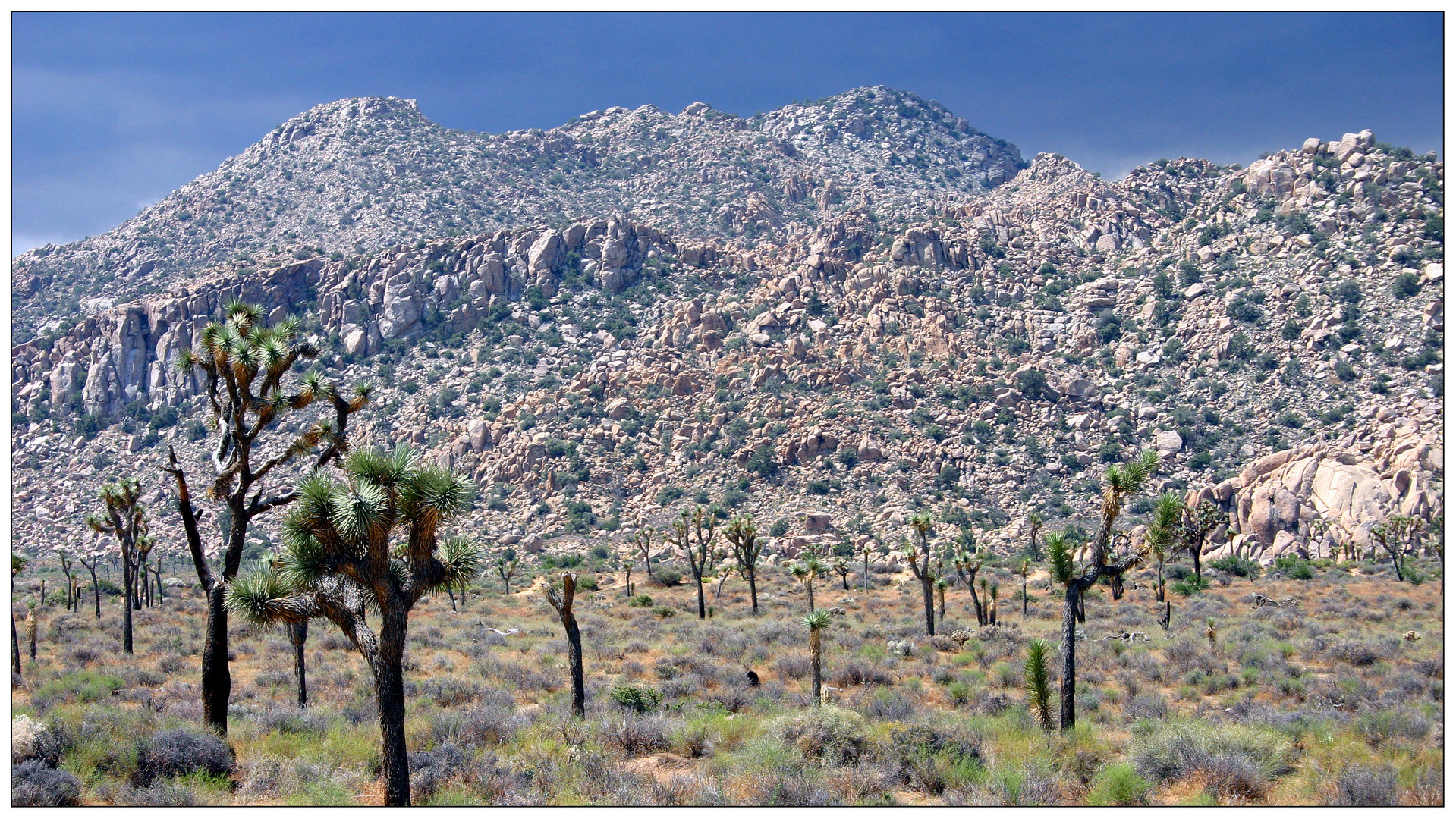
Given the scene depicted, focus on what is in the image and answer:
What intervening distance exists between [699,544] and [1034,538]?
19.3 meters

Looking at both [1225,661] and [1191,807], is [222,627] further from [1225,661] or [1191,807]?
[1225,661]

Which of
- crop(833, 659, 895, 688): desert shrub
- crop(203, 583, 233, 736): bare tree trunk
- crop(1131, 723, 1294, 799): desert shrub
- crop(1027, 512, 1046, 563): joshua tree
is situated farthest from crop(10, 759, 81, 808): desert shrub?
crop(1027, 512, 1046, 563): joshua tree

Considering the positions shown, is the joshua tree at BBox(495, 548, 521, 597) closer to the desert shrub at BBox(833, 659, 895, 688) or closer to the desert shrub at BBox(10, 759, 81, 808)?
the desert shrub at BBox(833, 659, 895, 688)

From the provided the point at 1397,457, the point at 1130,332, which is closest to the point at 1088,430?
the point at 1130,332

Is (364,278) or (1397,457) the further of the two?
(364,278)

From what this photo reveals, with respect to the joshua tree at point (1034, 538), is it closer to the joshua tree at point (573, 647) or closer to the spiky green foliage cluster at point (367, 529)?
the joshua tree at point (573, 647)

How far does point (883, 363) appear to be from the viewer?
230 ft

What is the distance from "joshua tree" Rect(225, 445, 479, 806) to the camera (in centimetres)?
952

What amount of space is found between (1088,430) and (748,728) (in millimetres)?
53403

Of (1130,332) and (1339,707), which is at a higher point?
(1130,332)

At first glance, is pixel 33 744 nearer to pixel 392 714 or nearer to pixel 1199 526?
pixel 392 714

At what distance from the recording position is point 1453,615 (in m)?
9.11

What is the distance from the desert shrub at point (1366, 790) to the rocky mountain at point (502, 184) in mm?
95101

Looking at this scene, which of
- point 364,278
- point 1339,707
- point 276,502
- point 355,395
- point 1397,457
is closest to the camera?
point 276,502
